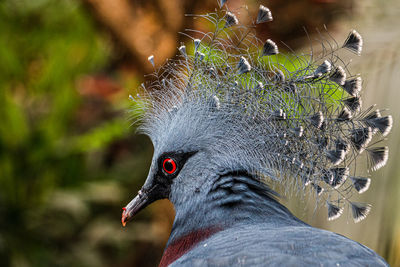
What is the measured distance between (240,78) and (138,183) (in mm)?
2312

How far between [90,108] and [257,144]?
2866 mm

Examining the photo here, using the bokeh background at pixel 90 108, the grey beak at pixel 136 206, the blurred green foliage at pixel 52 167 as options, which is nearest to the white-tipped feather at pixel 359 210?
the bokeh background at pixel 90 108

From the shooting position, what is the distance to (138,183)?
12.3 feet

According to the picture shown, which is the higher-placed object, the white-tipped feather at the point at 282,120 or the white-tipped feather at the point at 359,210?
the white-tipped feather at the point at 282,120

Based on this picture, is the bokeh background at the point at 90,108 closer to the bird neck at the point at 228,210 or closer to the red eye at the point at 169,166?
the bird neck at the point at 228,210

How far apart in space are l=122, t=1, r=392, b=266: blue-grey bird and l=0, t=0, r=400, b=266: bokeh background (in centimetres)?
32

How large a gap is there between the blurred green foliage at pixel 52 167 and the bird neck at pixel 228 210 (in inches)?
69.4

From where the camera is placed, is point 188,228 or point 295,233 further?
point 188,228

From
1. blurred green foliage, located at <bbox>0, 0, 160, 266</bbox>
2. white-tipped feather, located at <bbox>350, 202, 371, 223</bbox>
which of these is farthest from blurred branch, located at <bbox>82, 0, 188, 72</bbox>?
white-tipped feather, located at <bbox>350, 202, 371, 223</bbox>

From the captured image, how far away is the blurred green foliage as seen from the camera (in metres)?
3.45

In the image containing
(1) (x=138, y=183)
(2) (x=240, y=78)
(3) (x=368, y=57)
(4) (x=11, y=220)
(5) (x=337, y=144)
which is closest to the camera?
(5) (x=337, y=144)

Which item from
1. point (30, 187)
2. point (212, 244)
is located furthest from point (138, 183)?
point (212, 244)

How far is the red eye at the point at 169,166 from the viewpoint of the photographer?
5.41 feet

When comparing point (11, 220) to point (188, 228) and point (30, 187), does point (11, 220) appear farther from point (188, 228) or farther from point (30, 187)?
point (188, 228)
